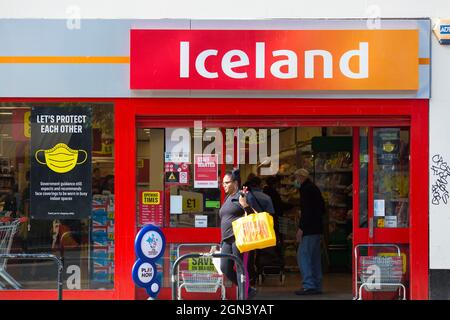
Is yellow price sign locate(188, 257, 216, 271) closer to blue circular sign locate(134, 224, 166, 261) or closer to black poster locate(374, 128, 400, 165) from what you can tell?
blue circular sign locate(134, 224, 166, 261)

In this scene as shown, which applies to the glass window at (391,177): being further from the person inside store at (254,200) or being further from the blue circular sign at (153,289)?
the blue circular sign at (153,289)

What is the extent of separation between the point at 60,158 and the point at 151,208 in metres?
1.45

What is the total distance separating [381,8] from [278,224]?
467 cm

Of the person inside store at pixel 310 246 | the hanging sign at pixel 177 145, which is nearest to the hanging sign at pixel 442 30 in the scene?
the person inside store at pixel 310 246

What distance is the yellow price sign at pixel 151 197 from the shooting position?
35.5 feet

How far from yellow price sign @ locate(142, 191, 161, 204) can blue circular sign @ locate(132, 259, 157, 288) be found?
1722 millimetres

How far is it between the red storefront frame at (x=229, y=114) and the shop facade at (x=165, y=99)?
0.5 inches

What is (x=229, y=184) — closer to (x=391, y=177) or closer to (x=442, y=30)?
(x=391, y=177)

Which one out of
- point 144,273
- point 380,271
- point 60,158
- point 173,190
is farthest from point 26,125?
point 380,271

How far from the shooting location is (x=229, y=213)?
9.91 m

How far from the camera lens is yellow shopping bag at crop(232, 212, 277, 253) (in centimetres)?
925

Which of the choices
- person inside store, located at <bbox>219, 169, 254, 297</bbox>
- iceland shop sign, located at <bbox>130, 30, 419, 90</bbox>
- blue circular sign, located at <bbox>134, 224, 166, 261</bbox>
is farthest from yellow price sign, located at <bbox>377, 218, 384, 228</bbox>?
blue circular sign, located at <bbox>134, 224, 166, 261</bbox>

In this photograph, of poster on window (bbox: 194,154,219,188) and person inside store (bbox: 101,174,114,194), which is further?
poster on window (bbox: 194,154,219,188)

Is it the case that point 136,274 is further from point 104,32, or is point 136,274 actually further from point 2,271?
point 104,32
